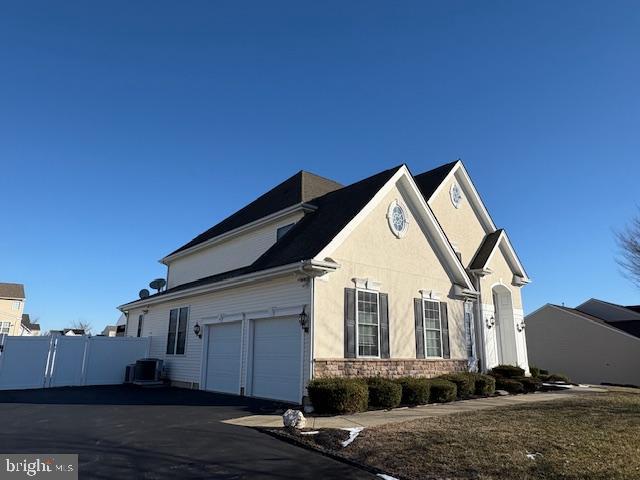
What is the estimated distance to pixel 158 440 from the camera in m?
7.60

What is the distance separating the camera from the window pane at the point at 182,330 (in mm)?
17562

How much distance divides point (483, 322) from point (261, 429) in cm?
1381

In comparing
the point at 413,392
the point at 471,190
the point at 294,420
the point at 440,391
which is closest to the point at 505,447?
the point at 294,420

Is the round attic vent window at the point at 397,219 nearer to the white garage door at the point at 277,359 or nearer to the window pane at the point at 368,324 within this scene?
the window pane at the point at 368,324

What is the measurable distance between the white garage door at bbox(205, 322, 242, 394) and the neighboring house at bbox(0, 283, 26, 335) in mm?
44337

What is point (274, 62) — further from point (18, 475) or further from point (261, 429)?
point (18, 475)

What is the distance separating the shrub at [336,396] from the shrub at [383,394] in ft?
2.33

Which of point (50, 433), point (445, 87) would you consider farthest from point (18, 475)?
point (445, 87)

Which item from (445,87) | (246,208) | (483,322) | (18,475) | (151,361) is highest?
(445,87)

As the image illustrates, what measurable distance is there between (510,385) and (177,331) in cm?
1347

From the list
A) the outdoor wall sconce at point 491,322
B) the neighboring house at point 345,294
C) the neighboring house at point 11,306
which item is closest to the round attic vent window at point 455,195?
the neighboring house at point 345,294

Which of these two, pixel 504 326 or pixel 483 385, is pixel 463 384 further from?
pixel 504 326

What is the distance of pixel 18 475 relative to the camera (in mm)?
5695

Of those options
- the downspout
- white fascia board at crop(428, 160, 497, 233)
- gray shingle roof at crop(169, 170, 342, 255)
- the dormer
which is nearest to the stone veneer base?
the downspout
